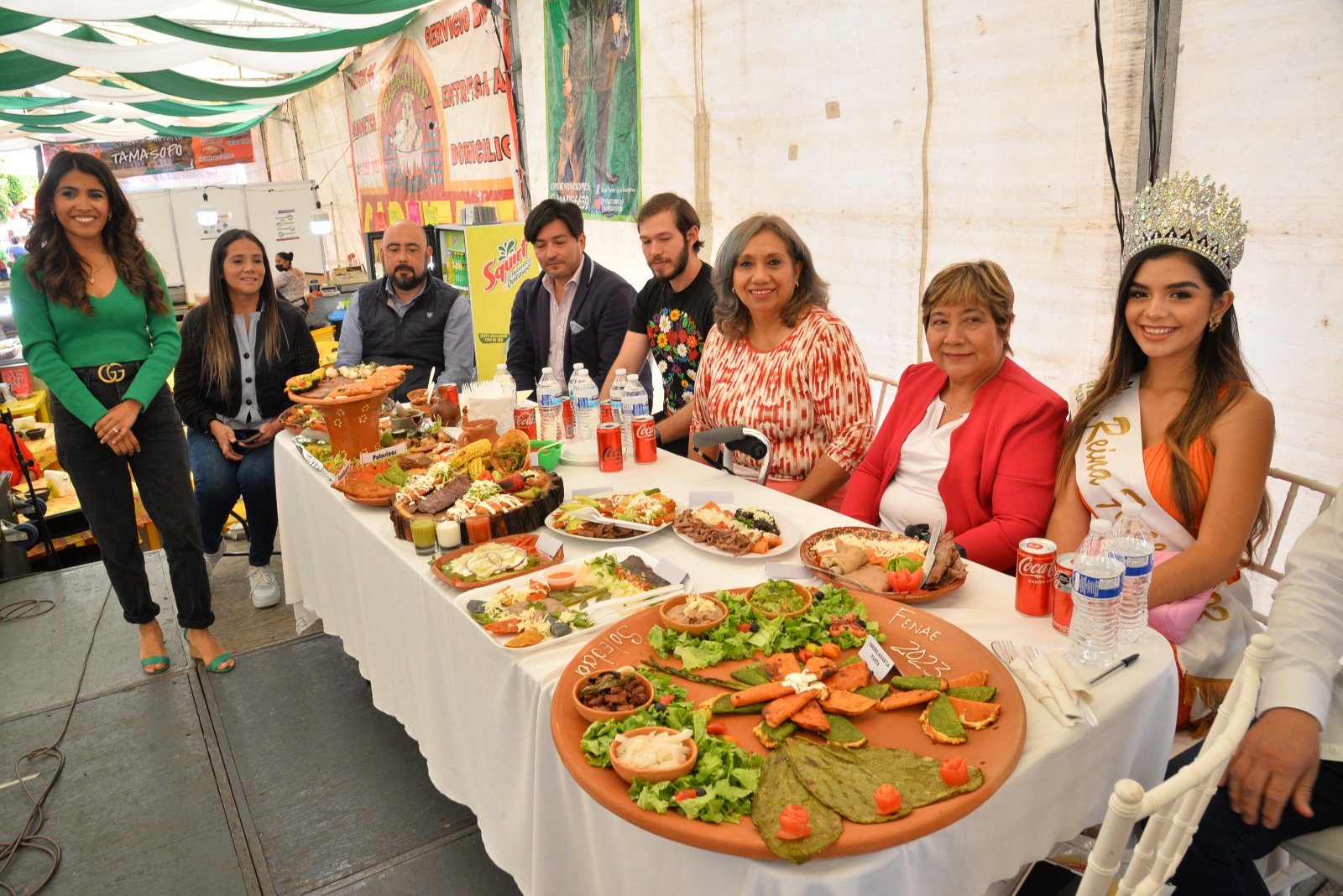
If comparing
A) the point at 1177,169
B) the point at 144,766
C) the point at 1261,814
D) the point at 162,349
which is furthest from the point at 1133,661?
the point at 162,349

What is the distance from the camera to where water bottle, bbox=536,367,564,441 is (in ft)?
10.1

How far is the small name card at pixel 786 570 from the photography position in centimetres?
195

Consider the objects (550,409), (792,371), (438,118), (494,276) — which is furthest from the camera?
(438,118)

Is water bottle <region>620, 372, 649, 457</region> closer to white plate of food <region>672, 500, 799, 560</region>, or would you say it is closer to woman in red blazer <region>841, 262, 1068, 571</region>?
white plate of food <region>672, 500, 799, 560</region>

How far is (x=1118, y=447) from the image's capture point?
210cm

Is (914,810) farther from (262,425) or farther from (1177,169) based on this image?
(262,425)

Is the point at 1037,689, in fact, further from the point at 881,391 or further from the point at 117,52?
the point at 117,52

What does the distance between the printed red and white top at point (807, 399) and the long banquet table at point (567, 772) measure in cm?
29


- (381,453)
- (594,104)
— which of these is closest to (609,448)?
(381,453)

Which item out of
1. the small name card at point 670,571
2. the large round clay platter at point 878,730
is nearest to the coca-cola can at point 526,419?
the small name card at point 670,571

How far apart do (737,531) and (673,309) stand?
1845 mm

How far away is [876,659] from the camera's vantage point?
1504 mm

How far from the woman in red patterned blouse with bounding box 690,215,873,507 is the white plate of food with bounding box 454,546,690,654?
1.03 meters

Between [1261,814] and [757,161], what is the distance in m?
3.86
